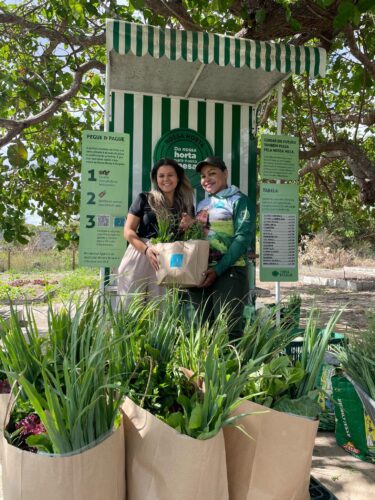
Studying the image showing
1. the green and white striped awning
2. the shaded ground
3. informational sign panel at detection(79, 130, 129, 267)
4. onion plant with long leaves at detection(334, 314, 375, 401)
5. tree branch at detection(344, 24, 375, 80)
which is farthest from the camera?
the shaded ground

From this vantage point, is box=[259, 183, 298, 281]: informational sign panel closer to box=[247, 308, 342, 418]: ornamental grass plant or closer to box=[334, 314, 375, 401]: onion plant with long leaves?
box=[334, 314, 375, 401]: onion plant with long leaves

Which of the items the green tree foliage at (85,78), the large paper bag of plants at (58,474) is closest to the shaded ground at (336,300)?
the green tree foliage at (85,78)

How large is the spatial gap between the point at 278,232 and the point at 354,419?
1774 millimetres

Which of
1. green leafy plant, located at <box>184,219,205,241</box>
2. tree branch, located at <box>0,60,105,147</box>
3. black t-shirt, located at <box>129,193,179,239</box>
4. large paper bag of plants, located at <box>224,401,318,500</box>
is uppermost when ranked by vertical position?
tree branch, located at <box>0,60,105,147</box>

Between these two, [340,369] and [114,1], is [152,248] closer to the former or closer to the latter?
[340,369]

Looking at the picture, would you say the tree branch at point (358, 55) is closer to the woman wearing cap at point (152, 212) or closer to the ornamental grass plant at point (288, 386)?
the woman wearing cap at point (152, 212)

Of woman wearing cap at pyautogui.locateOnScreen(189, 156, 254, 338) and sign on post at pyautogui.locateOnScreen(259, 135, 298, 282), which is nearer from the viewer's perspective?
woman wearing cap at pyautogui.locateOnScreen(189, 156, 254, 338)

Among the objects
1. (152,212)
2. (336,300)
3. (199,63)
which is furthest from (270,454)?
(336,300)

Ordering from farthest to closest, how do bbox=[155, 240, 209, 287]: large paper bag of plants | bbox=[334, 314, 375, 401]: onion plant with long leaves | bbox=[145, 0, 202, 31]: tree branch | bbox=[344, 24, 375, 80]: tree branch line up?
1. bbox=[344, 24, 375, 80]: tree branch
2. bbox=[145, 0, 202, 31]: tree branch
3. bbox=[155, 240, 209, 287]: large paper bag of plants
4. bbox=[334, 314, 375, 401]: onion plant with long leaves

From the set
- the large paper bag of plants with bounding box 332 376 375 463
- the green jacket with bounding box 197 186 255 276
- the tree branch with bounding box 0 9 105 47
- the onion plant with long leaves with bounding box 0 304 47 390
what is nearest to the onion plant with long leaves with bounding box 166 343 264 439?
the onion plant with long leaves with bounding box 0 304 47 390

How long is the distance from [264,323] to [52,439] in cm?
88

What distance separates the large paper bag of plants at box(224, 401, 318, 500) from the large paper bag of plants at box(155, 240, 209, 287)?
1248 millimetres

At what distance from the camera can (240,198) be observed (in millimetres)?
2920

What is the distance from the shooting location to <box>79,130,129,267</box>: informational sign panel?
134 inches
